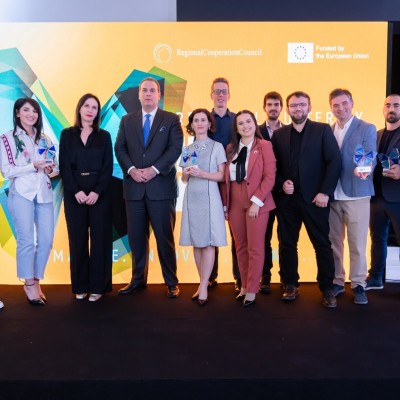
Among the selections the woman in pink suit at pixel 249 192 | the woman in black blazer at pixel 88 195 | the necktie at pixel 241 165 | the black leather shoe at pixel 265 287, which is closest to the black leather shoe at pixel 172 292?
the woman in black blazer at pixel 88 195

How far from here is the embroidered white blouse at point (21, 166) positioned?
3.46 meters

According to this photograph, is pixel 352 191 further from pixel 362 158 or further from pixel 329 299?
pixel 329 299

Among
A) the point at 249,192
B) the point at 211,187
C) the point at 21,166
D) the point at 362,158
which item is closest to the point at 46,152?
the point at 21,166

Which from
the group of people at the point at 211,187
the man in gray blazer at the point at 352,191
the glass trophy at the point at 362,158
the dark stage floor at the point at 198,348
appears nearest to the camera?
the dark stage floor at the point at 198,348

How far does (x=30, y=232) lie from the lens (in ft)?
11.6

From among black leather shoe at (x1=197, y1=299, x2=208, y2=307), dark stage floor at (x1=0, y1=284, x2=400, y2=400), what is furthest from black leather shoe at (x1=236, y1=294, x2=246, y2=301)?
black leather shoe at (x1=197, y1=299, x2=208, y2=307)

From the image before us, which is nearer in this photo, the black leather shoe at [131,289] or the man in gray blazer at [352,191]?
the man in gray blazer at [352,191]

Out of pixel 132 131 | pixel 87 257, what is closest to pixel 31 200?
pixel 87 257

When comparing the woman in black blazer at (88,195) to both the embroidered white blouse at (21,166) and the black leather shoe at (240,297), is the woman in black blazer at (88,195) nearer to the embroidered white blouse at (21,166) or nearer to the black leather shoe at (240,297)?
the embroidered white blouse at (21,166)

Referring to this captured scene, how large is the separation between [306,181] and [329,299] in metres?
0.99

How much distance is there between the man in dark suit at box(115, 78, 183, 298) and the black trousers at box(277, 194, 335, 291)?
0.97 meters

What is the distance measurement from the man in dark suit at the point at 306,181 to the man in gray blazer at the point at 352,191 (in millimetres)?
229

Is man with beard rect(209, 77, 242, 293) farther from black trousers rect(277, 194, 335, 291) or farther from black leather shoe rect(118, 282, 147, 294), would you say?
black leather shoe rect(118, 282, 147, 294)

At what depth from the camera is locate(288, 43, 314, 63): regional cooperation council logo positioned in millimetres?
4191
